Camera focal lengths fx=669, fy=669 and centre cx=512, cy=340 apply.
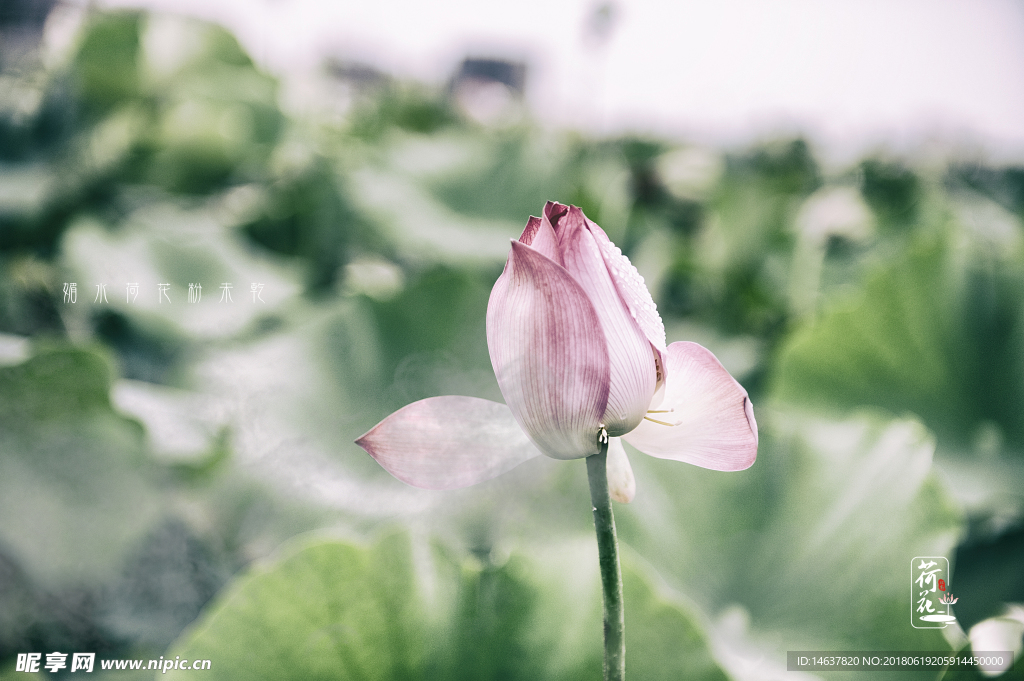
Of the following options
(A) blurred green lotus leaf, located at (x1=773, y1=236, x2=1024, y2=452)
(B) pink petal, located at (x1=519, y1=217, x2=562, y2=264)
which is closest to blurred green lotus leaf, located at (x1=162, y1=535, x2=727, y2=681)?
(B) pink petal, located at (x1=519, y1=217, x2=562, y2=264)

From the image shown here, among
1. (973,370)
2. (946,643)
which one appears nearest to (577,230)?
(946,643)

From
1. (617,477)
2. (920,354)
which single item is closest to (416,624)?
(617,477)

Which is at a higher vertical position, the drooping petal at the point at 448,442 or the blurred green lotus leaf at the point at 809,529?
the drooping petal at the point at 448,442

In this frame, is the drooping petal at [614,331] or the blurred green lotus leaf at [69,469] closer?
the drooping petal at [614,331]

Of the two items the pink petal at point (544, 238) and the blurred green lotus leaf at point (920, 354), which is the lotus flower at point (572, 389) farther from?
the blurred green lotus leaf at point (920, 354)

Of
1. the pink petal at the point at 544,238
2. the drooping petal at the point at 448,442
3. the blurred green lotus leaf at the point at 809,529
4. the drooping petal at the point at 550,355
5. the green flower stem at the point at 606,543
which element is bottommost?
the blurred green lotus leaf at the point at 809,529

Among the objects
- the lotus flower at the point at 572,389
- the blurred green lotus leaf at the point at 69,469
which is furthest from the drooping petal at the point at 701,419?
the blurred green lotus leaf at the point at 69,469

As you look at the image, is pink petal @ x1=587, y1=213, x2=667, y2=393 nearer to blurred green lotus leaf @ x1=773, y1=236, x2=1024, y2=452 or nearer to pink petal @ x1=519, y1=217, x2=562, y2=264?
pink petal @ x1=519, y1=217, x2=562, y2=264

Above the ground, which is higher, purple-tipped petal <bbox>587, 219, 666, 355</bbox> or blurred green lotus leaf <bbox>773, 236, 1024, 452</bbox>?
purple-tipped petal <bbox>587, 219, 666, 355</bbox>
